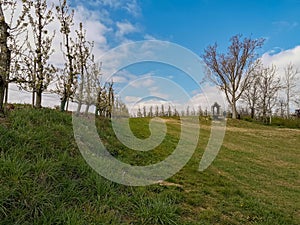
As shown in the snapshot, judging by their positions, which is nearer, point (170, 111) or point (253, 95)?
point (170, 111)

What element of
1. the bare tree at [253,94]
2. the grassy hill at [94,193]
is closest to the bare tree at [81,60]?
the grassy hill at [94,193]

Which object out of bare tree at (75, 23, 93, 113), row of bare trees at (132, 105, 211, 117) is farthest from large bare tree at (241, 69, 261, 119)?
bare tree at (75, 23, 93, 113)

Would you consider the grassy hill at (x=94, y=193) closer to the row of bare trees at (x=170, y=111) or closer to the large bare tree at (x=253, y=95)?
the row of bare trees at (x=170, y=111)

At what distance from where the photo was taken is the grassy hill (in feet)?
9.45

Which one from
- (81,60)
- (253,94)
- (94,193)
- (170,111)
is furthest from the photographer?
(253,94)

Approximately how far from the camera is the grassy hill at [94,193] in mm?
2881

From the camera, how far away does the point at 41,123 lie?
5.34 meters

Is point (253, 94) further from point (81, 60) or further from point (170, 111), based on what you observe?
point (81, 60)

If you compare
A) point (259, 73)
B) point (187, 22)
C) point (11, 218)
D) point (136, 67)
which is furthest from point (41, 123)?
point (259, 73)

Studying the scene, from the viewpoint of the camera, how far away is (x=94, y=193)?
3.48 m

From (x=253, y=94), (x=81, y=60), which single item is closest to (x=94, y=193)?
(x=81, y=60)

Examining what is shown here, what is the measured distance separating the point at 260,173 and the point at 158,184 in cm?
390

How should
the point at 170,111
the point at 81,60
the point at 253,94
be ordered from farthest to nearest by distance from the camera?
the point at 253,94 → the point at 170,111 → the point at 81,60

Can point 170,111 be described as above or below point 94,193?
above
